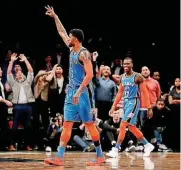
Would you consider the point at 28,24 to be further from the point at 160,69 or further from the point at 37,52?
the point at 160,69

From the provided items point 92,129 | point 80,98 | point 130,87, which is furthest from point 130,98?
point 80,98

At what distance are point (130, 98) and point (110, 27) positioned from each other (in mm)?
7708

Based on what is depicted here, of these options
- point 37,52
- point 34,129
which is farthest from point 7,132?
point 37,52

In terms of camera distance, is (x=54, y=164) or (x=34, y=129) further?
(x=34, y=129)

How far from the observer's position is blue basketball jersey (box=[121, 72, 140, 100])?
37.3 ft

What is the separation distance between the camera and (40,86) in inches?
555

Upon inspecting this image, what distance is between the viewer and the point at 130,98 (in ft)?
37.5

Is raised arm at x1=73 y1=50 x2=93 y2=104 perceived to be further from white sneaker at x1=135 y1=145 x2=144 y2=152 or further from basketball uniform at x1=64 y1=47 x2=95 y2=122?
white sneaker at x1=135 y1=145 x2=144 y2=152

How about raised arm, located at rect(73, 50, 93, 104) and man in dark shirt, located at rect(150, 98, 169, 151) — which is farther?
man in dark shirt, located at rect(150, 98, 169, 151)

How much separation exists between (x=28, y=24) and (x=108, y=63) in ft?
10.4

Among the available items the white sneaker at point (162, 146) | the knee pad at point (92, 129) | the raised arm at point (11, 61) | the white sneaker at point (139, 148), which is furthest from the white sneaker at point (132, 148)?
the knee pad at point (92, 129)

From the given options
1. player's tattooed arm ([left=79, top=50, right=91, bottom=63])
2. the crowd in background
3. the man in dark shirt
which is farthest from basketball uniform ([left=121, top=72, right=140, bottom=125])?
the man in dark shirt

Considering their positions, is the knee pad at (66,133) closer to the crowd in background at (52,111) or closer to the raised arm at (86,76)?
the raised arm at (86,76)

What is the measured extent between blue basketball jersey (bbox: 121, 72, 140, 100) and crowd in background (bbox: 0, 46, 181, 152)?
2.09 meters
